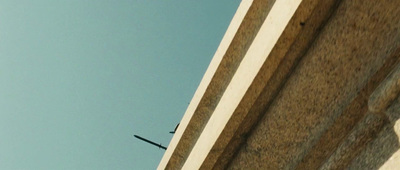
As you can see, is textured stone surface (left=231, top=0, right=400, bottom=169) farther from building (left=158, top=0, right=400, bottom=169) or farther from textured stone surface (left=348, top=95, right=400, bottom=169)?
textured stone surface (left=348, top=95, right=400, bottom=169)

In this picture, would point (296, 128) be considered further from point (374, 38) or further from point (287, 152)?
point (374, 38)

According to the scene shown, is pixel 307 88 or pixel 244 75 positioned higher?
pixel 307 88

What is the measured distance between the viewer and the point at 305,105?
9.85 ft

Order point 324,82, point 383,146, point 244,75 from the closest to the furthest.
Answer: point 383,146
point 324,82
point 244,75

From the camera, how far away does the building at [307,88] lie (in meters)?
2.61

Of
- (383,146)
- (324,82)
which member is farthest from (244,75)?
(383,146)

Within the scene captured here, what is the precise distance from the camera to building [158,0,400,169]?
2611 millimetres

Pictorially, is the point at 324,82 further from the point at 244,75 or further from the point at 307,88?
the point at 244,75

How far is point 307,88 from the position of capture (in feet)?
9.62

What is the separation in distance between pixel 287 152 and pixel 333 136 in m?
0.43

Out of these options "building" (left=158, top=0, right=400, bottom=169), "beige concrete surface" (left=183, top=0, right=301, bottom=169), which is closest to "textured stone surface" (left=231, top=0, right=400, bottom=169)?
"building" (left=158, top=0, right=400, bottom=169)

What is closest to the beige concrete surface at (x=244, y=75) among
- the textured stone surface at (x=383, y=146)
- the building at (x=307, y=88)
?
the building at (x=307, y=88)

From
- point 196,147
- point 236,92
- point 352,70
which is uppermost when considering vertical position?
point 352,70

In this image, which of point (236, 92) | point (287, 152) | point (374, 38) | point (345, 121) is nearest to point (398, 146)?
point (345, 121)
